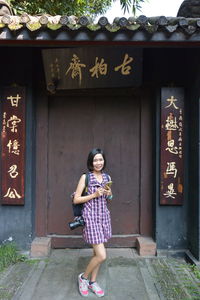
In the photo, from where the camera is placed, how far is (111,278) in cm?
439

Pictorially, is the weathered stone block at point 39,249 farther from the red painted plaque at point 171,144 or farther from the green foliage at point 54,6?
the green foliage at point 54,6

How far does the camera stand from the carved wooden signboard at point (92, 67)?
479cm

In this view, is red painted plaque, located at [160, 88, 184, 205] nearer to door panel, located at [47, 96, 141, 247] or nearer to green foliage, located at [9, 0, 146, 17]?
door panel, located at [47, 96, 141, 247]

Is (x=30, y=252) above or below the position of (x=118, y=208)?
below

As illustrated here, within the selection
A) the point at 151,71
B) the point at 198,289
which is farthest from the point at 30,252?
the point at 151,71

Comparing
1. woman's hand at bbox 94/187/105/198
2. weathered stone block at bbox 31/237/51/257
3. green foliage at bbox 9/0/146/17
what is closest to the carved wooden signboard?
woman's hand at bbox 94/187/105/198

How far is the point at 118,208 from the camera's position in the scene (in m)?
5.69

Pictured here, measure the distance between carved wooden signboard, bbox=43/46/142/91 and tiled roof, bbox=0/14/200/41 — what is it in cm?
86

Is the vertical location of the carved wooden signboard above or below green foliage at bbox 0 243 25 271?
above

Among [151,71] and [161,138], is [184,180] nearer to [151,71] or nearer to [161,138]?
[161,138]

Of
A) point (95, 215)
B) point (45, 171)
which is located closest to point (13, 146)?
point (45, 171)

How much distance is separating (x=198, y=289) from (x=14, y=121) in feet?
11.9

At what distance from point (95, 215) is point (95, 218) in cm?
4

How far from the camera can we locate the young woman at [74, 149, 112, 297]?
377 centimetres
